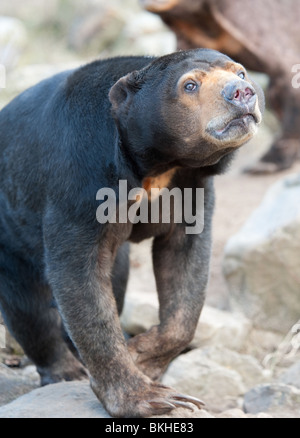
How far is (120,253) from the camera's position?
493 centimetres

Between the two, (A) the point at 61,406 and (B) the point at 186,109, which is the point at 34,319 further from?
(B) the point at 186,109

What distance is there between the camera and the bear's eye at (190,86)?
371cm

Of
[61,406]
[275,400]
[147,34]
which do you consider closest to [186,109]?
[61,406]

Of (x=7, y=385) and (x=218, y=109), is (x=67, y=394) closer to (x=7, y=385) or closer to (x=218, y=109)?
(x=7, y=385)

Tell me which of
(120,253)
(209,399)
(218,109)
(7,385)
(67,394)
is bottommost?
(209,399)

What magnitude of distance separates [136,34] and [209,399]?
13.9m

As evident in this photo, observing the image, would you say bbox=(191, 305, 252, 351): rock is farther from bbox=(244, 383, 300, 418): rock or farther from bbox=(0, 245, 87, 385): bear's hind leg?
bbox=(0, 245, 87, 385): bear's hind leg

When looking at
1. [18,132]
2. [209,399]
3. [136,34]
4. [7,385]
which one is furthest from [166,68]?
[136,34]

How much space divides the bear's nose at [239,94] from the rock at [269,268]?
9.76 ft

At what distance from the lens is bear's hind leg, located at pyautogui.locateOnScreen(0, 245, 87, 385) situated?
4719 millimetres

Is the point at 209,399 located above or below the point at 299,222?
below

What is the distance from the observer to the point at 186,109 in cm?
378
